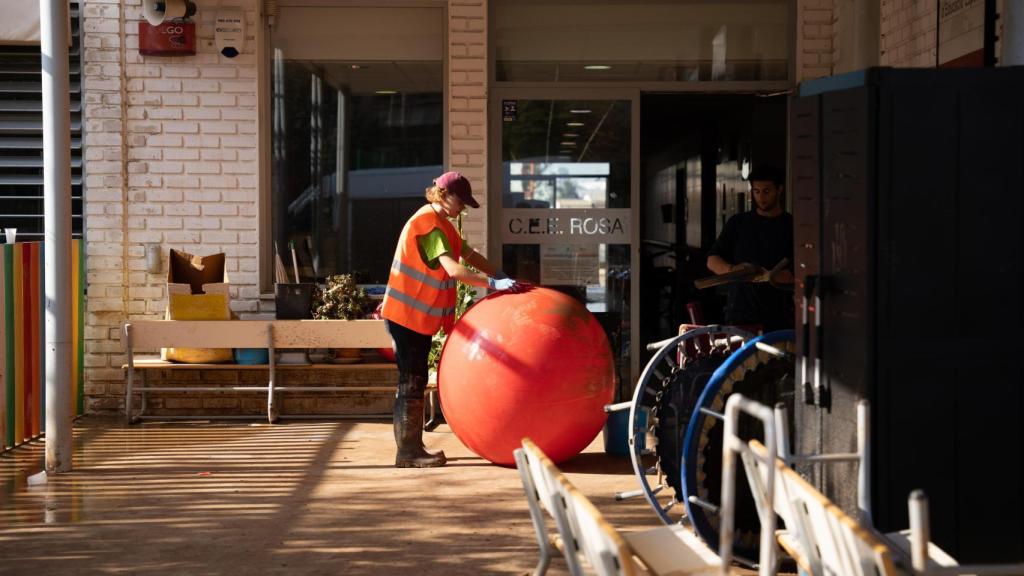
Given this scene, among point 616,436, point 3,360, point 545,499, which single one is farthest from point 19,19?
point 545,499

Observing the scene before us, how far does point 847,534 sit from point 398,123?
736 cm

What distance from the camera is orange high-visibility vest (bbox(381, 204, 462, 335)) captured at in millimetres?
7434

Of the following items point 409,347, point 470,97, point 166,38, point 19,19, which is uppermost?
point 19,19

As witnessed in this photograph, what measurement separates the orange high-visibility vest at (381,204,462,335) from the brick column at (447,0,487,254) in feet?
7.08

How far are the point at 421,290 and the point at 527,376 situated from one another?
0.84 m

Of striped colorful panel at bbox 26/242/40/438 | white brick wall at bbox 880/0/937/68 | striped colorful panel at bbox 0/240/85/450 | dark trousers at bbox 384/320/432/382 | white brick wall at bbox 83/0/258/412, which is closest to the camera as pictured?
dark trousers at bbox 384/320/432/382

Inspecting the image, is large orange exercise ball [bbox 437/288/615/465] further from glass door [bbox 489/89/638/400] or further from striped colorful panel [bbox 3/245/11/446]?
striped colorful panel [bbox 3/245/11/446]

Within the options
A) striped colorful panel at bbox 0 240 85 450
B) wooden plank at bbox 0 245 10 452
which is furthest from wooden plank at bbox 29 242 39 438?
wooden plank at bbox 0 245 10 452

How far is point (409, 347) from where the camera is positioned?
7.55m

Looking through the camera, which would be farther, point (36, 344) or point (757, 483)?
point (36, 344)

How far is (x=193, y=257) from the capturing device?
957 cm

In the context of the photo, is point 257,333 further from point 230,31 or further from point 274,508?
point 274,508

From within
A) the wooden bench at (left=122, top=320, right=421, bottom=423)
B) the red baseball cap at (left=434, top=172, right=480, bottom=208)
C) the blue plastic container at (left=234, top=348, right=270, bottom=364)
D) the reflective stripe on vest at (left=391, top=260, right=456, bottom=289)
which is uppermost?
Answer: the red baseball cap at (left=434, top=172, right=480, bottom=208)

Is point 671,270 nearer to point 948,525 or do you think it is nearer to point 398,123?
point 398,123
